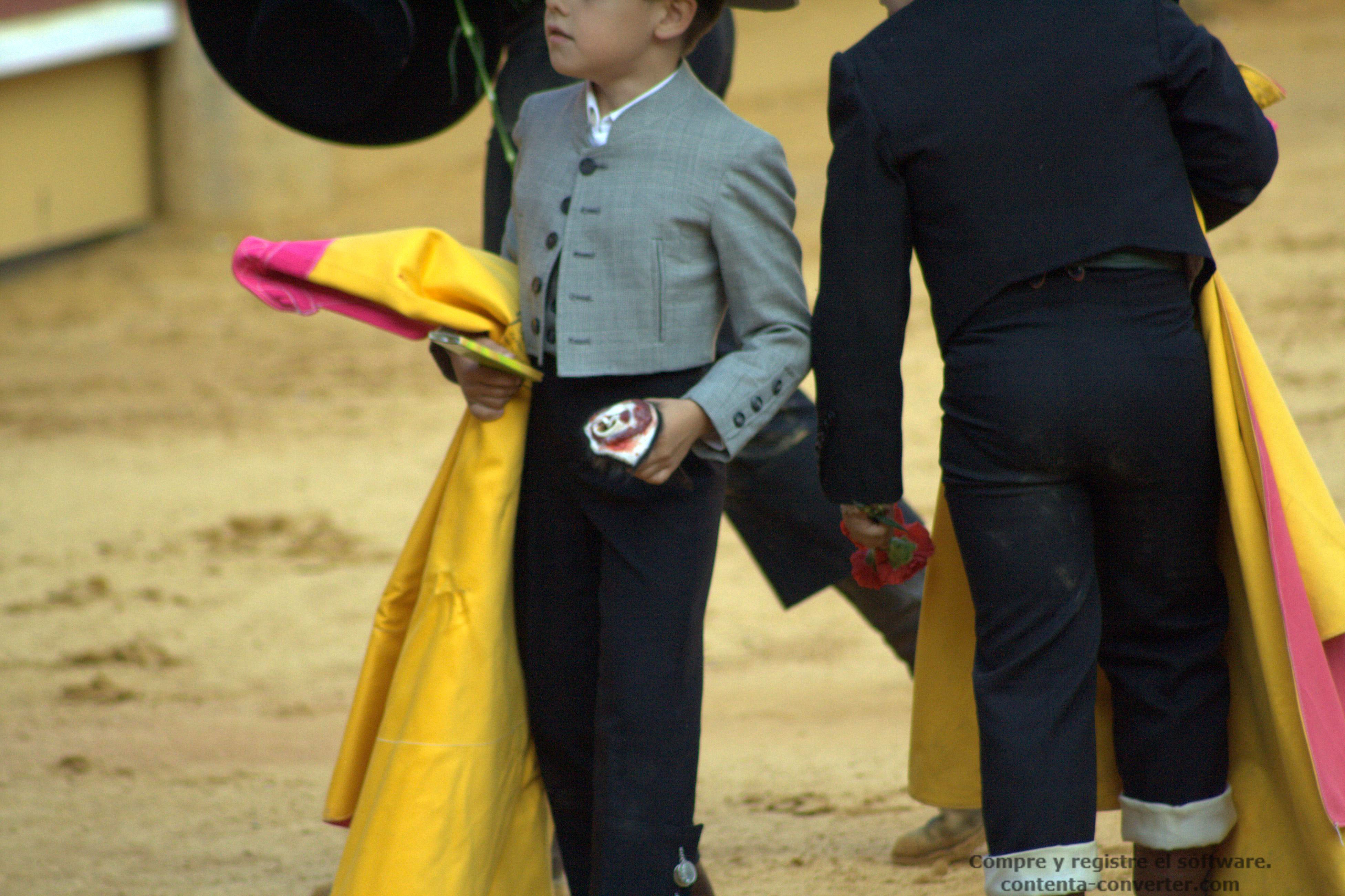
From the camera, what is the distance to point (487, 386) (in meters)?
2.29

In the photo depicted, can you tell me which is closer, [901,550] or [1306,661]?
[1306,661]

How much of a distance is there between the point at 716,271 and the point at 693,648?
55 cm

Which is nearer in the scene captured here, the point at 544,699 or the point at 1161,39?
the point at 1161,39

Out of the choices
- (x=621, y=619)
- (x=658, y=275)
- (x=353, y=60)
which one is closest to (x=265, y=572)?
(x=353, y=60)

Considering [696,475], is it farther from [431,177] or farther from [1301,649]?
[431,177]

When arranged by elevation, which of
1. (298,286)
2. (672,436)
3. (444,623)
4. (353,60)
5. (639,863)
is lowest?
(639,863)

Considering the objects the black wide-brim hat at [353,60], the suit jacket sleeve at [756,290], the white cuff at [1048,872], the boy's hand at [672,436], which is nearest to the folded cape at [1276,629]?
the white cuff at [1048,872]

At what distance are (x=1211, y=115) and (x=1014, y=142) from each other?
264 millimetres

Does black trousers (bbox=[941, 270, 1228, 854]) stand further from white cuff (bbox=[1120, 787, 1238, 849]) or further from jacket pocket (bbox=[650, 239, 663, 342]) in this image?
jacket pocket (bbox=[650, 239, 663, 342])

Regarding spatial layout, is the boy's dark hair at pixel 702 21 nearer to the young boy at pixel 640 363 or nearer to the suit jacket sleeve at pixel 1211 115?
the young boy at pixel 640 363

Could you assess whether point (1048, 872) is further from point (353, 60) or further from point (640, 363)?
point (353, 60)

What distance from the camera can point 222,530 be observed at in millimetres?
5555

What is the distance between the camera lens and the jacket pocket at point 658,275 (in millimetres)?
2160

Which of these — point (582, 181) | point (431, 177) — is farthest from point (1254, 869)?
point (431, 177)
